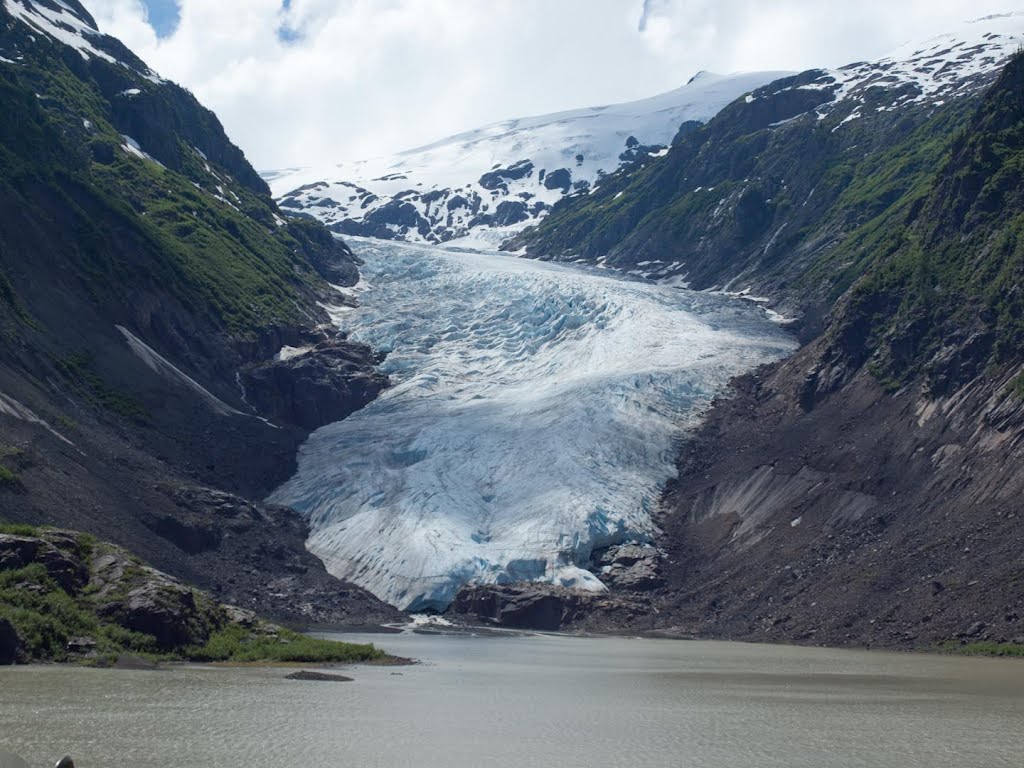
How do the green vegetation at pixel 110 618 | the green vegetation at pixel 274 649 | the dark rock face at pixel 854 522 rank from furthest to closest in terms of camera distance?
the dark rock face at pixel 854 522 < the green vegetation at pixel 274 649 < the green vegetation at pixel 110 618

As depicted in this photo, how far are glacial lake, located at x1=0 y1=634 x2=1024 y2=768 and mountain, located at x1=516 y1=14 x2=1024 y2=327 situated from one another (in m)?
66.0

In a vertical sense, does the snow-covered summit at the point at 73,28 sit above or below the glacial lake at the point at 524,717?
above

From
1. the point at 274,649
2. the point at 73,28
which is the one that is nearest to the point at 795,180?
the point at 73,28

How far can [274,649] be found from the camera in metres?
47.6

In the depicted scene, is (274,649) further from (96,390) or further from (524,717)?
(96,390)

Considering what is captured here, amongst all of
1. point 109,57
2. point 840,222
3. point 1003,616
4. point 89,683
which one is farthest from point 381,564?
point 109,57

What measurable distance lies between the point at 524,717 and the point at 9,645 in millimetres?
15044

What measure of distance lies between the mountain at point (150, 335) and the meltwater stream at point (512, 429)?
3.14 meters

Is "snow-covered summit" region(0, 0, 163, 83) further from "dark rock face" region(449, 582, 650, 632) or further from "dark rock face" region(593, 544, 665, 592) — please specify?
"dark rock face" region(593, 544, 665, 592)

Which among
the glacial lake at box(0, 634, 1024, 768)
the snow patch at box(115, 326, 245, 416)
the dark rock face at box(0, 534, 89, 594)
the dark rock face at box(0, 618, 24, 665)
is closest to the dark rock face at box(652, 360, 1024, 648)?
the glacial lake at box(0, 634, 1024, 768)

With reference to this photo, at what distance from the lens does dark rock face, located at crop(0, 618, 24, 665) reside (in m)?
37.2

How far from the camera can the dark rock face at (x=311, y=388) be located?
96.5 metres

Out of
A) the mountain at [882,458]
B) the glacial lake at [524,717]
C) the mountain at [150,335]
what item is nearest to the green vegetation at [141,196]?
the mountain at [150,335]

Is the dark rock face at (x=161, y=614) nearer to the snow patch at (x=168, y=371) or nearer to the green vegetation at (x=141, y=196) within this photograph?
the green vegetation at (x=141, y=196)
